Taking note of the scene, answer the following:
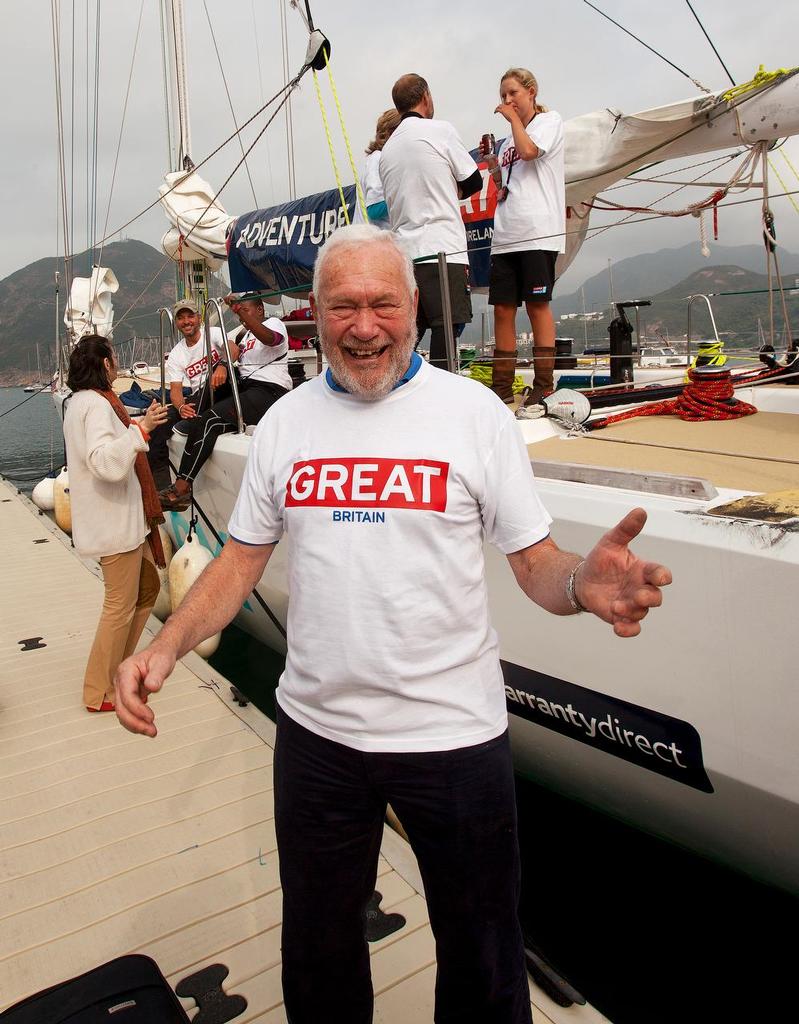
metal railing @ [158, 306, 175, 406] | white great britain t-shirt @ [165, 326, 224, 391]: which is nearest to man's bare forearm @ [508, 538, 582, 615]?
white great britain t-shirt @ [165, 326, 224, 391]

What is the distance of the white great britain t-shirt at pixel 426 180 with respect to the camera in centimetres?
331

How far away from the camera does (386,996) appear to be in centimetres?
196

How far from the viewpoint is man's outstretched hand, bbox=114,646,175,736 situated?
1317 mm

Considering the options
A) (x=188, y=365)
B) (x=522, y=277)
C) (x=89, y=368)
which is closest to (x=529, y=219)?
(x=522, y=277)

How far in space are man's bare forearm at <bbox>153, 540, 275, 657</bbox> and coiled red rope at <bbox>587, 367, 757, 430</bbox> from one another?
7.17 ft

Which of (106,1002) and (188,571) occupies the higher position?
(106,1002)

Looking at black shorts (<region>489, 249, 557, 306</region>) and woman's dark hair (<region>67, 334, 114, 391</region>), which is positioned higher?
black shorts (<region>489, 249, 557, 306</region>)

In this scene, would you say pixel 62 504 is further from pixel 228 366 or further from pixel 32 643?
pixel 228 366

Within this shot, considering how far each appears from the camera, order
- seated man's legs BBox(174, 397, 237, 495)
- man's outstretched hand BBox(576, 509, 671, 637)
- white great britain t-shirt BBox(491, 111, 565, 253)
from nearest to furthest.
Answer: man's outstretched hand BBox(576, 509, 671, 637)
white great britain t-shirt BBox(491, 111, 565, 253)
seated man's legs BBox(174, 397, 237, 495)

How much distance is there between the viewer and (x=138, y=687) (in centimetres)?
133

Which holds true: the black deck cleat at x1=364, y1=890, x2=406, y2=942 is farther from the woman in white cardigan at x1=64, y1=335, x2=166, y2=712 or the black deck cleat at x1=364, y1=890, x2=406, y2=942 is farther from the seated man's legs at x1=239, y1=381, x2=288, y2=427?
the seated man's legs at x1=239, y1=381, x2=288, y2=427

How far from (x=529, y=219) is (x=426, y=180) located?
658 mm

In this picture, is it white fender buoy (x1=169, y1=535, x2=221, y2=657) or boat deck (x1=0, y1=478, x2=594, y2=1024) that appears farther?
white fender buoy (x1=169, y1=535, x2=221, y2=657)

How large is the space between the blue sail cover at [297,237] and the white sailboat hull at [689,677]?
382 cm
